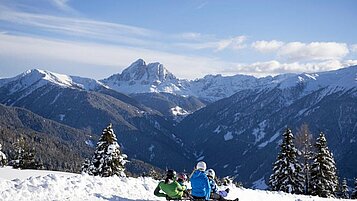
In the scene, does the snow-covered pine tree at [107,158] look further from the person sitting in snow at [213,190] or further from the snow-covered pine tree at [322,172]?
the person sitting in snow at [213,190]

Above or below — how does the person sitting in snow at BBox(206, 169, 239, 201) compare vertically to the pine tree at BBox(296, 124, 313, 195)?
above

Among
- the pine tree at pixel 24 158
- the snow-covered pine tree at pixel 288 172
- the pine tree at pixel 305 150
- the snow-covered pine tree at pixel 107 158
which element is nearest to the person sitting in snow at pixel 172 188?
the snow-covered pine tree at pixel 107 158

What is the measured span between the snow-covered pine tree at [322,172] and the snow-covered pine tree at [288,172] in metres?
1.45

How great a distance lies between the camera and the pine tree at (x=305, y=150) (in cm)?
4747

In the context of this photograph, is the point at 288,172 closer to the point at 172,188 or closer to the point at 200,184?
the point at 172,188

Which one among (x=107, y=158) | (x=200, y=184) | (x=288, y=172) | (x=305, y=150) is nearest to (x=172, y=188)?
(x=200, y=184)

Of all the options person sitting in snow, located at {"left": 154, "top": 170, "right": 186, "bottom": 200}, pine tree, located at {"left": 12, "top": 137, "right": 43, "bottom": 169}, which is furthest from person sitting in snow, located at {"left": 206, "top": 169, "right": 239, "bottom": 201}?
pine tree, located at {"left": 12, "top": 137, "right": 43, "bottom": 169}

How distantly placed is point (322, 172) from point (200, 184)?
33.3m

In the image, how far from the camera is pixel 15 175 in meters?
27.5

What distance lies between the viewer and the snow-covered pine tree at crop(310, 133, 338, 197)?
150 ft

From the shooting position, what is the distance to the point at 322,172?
45.9 m

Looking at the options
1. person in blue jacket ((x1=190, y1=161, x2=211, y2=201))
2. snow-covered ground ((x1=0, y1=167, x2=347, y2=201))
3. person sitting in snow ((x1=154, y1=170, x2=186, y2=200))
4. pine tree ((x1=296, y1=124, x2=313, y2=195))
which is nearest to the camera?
snow-covered ground ((x1=0, y1=167, x2=347, y2=201))

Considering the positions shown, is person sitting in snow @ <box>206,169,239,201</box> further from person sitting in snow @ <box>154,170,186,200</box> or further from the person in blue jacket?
the person in blue jacket

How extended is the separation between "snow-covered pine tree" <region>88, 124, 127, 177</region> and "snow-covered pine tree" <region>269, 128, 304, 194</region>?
17.0 meters
